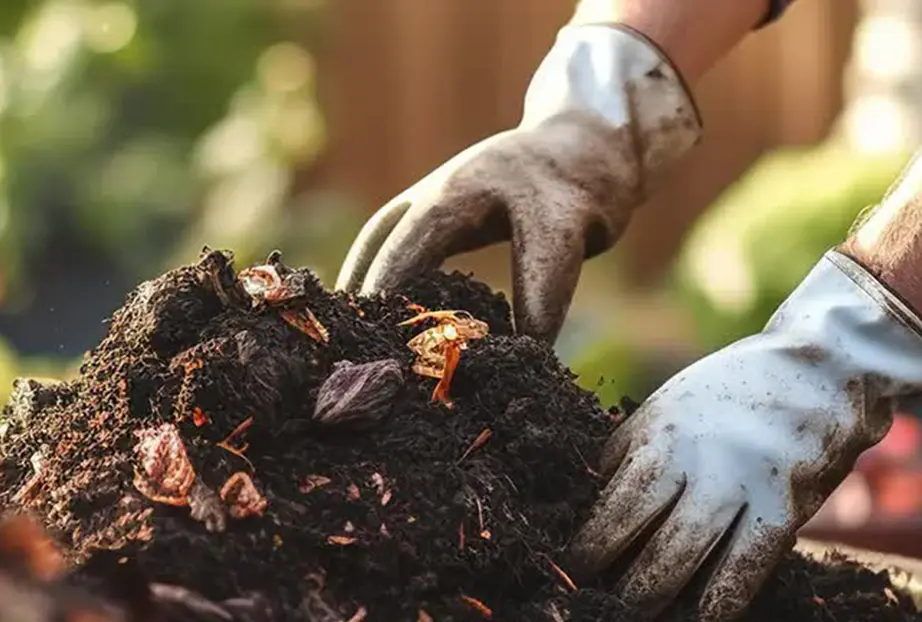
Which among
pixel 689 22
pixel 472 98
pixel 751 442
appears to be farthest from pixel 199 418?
pixel 472 98

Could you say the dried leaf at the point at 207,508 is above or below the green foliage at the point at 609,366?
above

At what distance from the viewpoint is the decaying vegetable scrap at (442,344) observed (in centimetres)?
98

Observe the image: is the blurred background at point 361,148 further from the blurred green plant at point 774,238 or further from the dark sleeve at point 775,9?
the dark sleeve at point 775,9

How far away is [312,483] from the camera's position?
855 mm

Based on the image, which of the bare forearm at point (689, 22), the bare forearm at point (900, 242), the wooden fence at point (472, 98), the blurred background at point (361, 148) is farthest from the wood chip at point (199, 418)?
the wooden fence at point (472, 98)

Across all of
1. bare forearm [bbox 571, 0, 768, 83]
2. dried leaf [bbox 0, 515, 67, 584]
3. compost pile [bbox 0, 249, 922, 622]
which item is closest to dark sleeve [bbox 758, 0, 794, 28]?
bare forearm [bbox 571, 0, 768, 83]

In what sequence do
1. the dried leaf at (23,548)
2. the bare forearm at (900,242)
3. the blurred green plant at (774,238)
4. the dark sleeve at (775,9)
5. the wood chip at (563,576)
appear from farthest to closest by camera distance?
the blurred green plant at (774,238) < the dark sleeve at (775,9) < the bare forearm at (900,242) < the wood chip at (563,576) < the dried leaf at (23,548)

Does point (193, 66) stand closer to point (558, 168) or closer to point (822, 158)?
point (822, 158)

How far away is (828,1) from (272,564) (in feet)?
12.2

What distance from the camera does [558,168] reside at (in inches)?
49.4

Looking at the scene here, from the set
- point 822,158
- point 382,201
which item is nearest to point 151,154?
point 382,201

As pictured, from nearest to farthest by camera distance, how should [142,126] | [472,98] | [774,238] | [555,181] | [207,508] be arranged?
1. [207,508]
2. [555,181]
3. [774,238]
4. [142,126]
5. [472,98]

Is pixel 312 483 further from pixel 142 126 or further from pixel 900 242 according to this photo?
pixel 142 126

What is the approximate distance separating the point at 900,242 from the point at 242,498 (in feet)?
1.77
